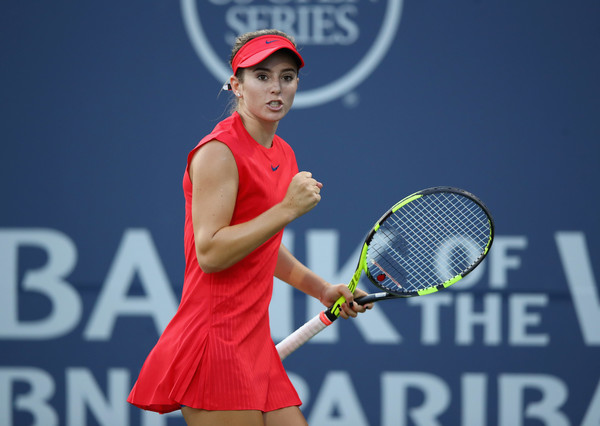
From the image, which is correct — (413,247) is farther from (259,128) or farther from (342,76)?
(342,76)

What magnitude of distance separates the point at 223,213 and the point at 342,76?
192cm

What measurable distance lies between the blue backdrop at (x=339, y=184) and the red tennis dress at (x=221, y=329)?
5.43 feet

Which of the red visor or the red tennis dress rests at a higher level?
the red visor

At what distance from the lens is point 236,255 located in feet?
5.91

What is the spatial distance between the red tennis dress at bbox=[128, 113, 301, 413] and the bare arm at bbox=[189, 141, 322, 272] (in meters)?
0.06

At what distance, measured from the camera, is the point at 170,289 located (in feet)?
11.9

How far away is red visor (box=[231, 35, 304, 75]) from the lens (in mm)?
1907

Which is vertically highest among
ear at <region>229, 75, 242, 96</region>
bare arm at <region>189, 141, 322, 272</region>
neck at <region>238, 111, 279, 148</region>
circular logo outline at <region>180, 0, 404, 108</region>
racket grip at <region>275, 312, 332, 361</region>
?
circular logo outline at <region>180, 0, 404, 108</region>

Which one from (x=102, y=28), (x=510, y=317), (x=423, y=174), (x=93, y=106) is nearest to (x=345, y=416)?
(x=510, y=317)

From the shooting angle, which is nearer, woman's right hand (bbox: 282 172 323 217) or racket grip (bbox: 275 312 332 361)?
woman's right hand (bbox: 282 172 323 217)

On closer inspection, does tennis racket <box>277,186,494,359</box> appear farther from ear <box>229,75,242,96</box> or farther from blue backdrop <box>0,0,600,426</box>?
ear <box>229,75,242,96</box>

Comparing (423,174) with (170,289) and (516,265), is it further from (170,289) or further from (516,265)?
A: (170,289)

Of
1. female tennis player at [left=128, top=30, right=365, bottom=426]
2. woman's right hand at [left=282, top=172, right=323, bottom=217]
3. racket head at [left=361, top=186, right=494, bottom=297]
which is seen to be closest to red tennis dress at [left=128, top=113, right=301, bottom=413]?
female tennis player at [left=128, top=30, right=365, bottom=426]

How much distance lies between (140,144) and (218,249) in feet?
6.52
